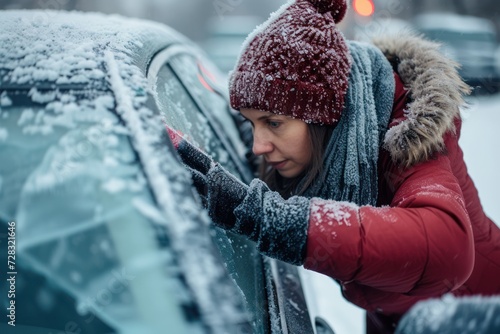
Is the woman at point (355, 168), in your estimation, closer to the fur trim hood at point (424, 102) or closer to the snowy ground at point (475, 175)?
the fur trim hood at point (424, 102)

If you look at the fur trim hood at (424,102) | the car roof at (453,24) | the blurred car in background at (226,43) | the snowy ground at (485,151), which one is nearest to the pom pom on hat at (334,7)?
the fur trim hood at (424,102)

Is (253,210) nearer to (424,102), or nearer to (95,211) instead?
(95,211)

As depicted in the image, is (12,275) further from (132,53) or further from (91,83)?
(132,53)

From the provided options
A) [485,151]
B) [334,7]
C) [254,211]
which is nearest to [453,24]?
[485,151]

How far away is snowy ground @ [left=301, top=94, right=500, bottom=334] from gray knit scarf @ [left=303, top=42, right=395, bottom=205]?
0.35 meters

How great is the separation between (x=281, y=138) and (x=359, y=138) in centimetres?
27

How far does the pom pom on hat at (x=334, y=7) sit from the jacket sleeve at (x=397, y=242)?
2.52ft

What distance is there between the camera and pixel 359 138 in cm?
160

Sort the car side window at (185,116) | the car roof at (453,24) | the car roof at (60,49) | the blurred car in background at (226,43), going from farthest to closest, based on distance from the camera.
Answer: the car roof at (453,24) → the blurred car in background at (226,43) → the car side window at (185,116) → the car roof at (60,49)

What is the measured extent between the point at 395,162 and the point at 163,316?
3.14 ft

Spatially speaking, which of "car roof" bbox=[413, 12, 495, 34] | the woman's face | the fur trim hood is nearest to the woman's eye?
the woman's face

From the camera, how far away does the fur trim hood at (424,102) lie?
1.47 meters

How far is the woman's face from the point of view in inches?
66.3

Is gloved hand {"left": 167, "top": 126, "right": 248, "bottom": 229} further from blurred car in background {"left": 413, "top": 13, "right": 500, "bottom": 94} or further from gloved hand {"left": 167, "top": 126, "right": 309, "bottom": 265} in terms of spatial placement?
blurred car in background {"left": 413, "top": 13, "right": 500, "bottom": 94}
